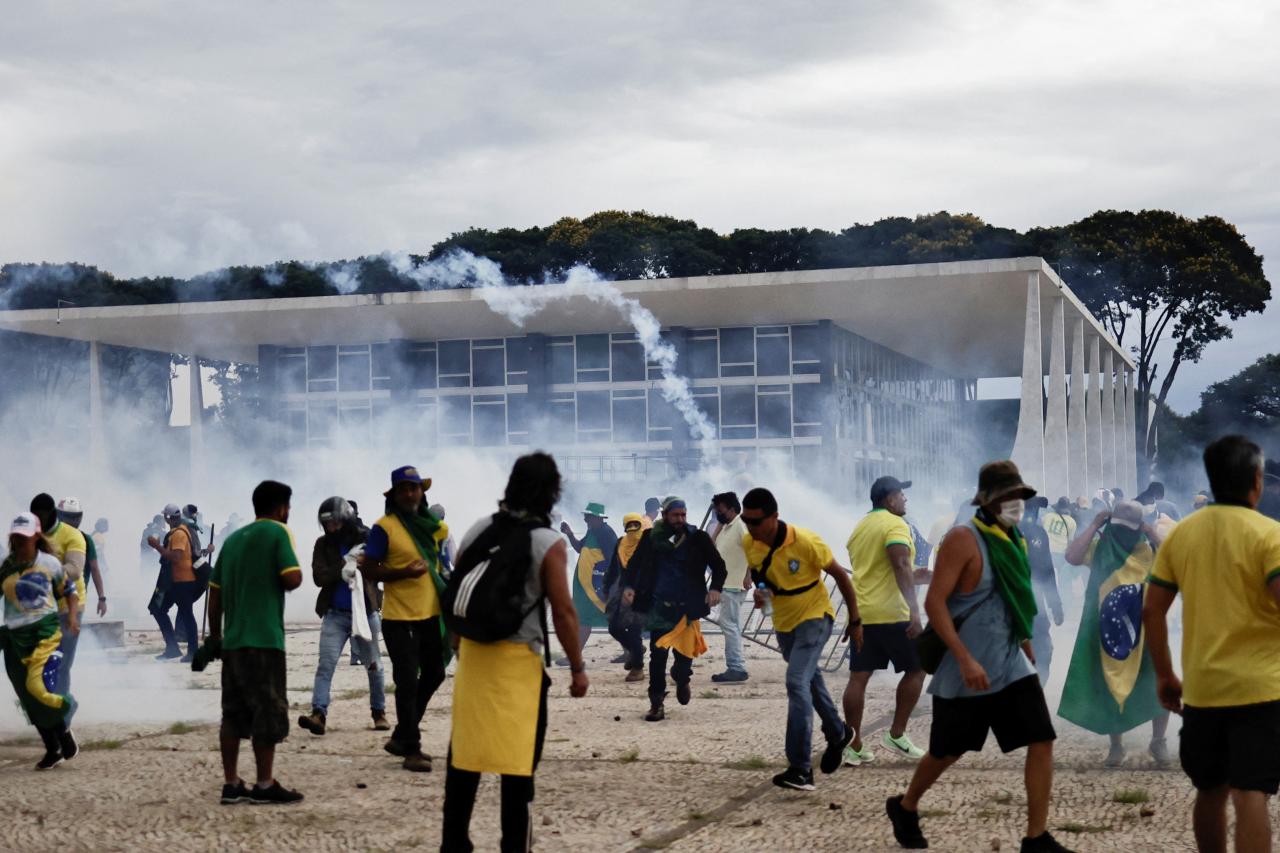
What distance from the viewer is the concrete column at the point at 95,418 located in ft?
135

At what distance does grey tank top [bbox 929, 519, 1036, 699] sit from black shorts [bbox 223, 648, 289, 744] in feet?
10.4

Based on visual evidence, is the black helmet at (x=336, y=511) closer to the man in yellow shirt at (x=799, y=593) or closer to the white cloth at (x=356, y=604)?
the white cloth at (x=356, y=604)

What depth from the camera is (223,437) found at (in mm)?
42562

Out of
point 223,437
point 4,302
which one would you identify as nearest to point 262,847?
point 223,437

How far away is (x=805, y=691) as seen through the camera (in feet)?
24.6

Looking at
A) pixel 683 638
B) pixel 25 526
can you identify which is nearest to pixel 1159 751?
pixel 683 638

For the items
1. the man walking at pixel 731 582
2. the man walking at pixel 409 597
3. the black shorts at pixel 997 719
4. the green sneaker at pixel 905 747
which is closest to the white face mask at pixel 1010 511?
the black shorts at pixel 997 719

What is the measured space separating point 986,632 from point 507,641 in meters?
1.95

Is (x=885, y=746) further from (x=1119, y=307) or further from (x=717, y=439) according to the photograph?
(x=1119, y=307)

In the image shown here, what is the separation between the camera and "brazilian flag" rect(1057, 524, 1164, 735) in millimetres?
8031

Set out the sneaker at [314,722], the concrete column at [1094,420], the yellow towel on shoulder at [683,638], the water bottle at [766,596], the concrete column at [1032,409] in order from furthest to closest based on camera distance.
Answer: the concrete column at [1094,420] < the concrete column at [1032,409] < the yellow towel on shoulder at [683,638] < the sneaker at [314,722] < the water bottle at [766,596]

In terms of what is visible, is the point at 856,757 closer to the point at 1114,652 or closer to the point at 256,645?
the point at 1114,652

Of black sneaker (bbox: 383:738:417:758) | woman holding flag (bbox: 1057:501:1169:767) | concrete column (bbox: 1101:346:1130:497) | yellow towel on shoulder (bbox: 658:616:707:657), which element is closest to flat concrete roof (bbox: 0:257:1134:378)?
concrete column (bbox: 1101:346:1130:497)

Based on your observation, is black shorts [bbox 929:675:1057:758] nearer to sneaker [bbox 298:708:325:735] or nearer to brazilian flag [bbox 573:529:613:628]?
sneaker [bbox 298:708:325:735]
